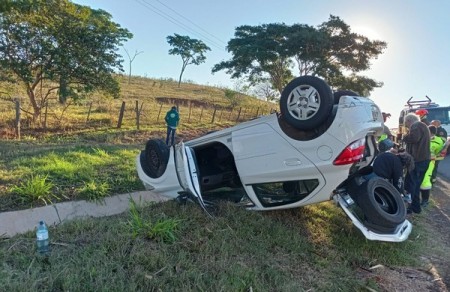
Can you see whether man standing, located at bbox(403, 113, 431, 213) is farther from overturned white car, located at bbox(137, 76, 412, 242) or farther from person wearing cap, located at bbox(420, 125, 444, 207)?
overturned white car, located at bbox(137, 76, 412, 242)

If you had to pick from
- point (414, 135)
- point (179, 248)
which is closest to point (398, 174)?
point (414, 135)

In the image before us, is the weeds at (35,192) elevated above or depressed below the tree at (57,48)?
below

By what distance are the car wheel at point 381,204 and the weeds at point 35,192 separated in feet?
12.1

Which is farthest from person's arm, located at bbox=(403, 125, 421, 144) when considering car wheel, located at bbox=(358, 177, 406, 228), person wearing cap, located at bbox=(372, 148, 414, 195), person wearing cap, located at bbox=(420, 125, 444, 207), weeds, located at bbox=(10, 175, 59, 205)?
weeds, located at bbox=(10, 175, 59, 205)

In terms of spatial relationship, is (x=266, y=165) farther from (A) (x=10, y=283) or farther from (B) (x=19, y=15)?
(B) (x=19, y=15)

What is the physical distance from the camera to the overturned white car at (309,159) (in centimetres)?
361

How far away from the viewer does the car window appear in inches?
157

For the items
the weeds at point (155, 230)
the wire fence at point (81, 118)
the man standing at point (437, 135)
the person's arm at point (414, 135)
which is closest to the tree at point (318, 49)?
the wire fence at point (81, 118)

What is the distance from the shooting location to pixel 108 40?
14188 mm

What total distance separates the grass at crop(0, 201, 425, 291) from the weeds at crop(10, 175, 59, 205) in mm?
971

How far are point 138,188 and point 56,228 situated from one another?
1.97 m

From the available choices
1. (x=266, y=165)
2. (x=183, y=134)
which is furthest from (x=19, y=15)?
(x=266, y=165)

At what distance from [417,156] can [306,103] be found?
352cm

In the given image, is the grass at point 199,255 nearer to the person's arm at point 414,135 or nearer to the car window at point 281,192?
the car window at point 281,192
